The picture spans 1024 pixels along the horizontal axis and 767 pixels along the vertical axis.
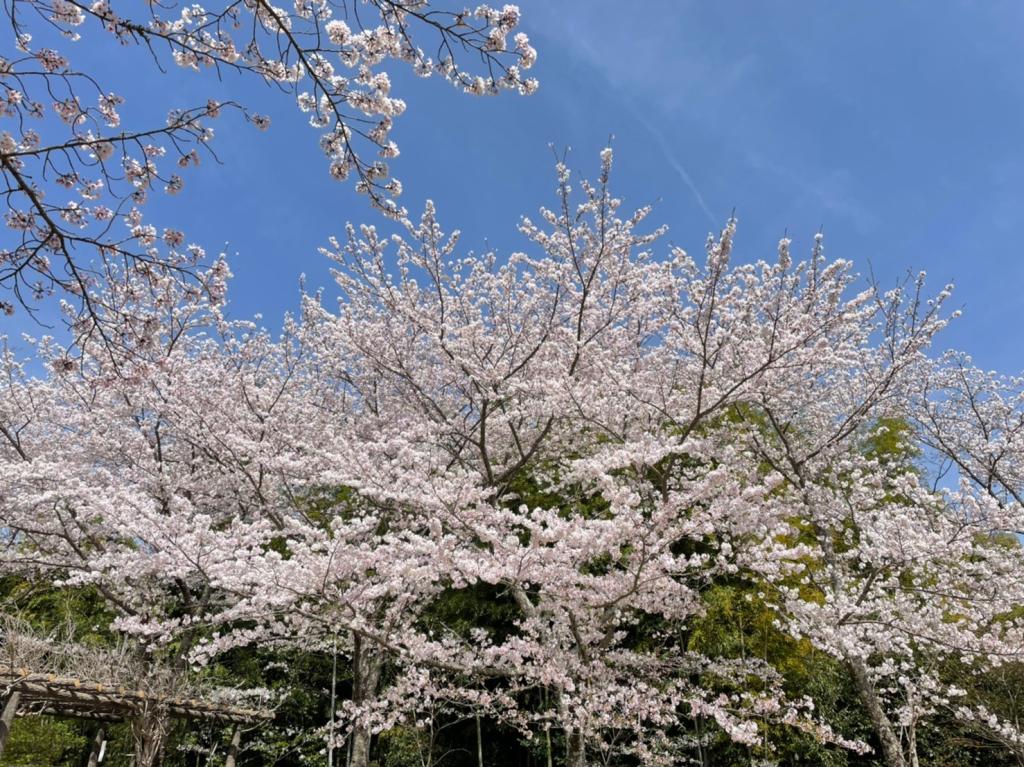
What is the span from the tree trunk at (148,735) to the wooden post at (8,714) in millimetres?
1265

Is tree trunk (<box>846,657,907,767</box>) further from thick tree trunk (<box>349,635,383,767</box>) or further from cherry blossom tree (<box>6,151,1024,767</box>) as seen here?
thick tree trunk (<box>349,635,383,767</box>)

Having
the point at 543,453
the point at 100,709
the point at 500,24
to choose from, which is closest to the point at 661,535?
the point at 543,453

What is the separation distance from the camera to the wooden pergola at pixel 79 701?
625 centimetres

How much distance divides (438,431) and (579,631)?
122 inches

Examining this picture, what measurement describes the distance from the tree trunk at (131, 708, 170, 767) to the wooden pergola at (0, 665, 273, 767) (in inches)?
2.7

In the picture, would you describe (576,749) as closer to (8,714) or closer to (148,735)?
(148,735)

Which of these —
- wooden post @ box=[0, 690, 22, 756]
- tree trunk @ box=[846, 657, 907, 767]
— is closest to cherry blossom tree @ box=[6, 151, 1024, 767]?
tree trunk @ box=[846, 657, 907, 767]

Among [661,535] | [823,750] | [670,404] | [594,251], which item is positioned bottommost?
[823,750]

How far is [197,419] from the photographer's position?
26.6 feet

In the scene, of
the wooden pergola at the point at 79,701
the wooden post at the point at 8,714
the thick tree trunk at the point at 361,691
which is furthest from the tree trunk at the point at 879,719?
the wooden post at the point at 8,714

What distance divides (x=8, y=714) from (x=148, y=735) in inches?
57.0

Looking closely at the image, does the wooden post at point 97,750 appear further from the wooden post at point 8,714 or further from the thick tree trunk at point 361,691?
the thick tree trunk at point 361,691

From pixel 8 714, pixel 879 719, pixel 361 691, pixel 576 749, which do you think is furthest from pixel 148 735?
pixel 879 719

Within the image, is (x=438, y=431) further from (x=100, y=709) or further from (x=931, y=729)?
(x=931, y=729)
